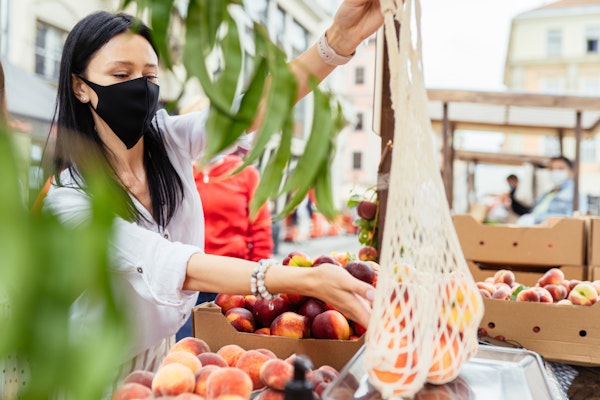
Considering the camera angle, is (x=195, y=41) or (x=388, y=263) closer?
(x=195, y=41)

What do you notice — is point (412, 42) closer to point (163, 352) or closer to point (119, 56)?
point (119, 56)

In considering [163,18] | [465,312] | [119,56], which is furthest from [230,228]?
[163,18]

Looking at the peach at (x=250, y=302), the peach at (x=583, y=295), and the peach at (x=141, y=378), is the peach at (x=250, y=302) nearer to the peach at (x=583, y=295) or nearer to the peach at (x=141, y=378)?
the peach at (x=141, y=378)

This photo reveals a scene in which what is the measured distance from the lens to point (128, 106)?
5.19 ft

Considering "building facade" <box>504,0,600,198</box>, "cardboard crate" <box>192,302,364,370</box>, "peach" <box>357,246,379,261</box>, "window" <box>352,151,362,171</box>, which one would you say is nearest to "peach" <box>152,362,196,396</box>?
"cardboard crate" <box>192,302,364,370</box>

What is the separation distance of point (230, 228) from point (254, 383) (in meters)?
2.09

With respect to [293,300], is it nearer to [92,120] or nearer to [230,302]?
[230,302]

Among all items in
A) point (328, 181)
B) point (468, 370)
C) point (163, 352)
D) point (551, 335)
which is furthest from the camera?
point (551, 335)

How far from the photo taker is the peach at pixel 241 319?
1.53m

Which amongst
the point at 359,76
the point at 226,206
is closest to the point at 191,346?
the point at 226,206

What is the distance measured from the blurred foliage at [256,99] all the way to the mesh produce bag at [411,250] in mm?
375

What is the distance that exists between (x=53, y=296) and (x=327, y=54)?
1.32 m

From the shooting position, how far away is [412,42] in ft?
3.22

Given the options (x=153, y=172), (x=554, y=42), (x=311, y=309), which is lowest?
(x=311, y=309)
